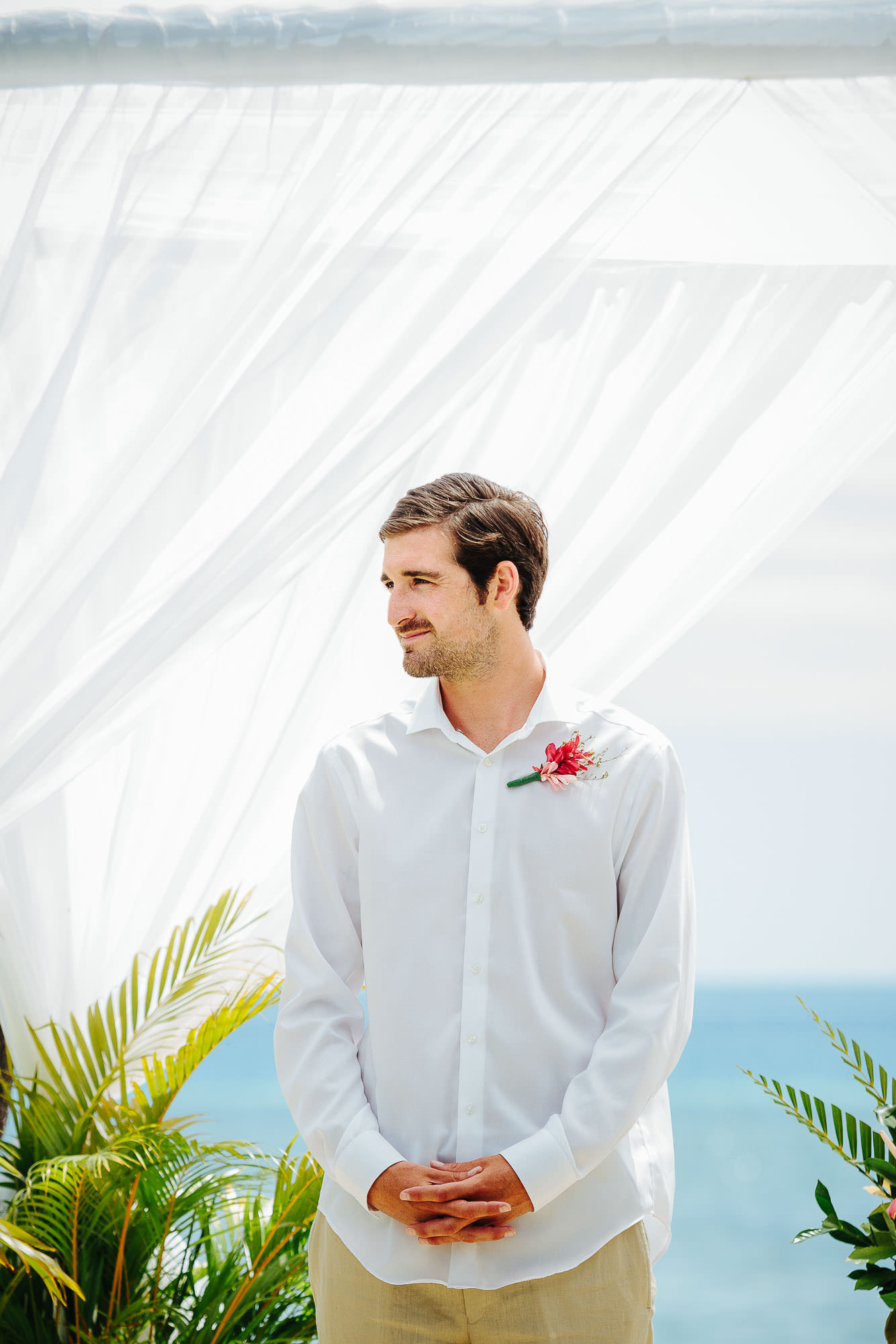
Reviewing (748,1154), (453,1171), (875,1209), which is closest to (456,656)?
(453,1171)

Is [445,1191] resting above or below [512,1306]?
above

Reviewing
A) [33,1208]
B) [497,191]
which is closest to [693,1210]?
[33,1208]

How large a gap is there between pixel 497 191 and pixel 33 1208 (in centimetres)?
200

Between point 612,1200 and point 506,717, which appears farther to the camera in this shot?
point 506,717

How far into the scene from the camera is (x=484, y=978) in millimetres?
1448

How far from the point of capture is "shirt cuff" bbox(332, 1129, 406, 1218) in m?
1.37

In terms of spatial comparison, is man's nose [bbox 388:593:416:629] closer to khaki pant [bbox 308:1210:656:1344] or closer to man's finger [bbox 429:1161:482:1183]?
man's finger [bbox 429:1161:482:1183]

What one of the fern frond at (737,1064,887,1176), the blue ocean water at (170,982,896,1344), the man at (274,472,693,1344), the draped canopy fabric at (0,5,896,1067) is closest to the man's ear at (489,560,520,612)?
the man at (274,472,693,1344)

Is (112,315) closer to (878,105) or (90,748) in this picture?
(90,748)

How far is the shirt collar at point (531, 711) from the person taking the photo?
5.12 feet

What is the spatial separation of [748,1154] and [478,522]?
986 centimetres

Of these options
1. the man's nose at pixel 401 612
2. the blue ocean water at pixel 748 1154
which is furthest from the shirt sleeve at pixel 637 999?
the blue ocean water at pixel 748 1154

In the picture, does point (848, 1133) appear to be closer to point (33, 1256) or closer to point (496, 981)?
point (496, 981)

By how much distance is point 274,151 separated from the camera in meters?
1.99
